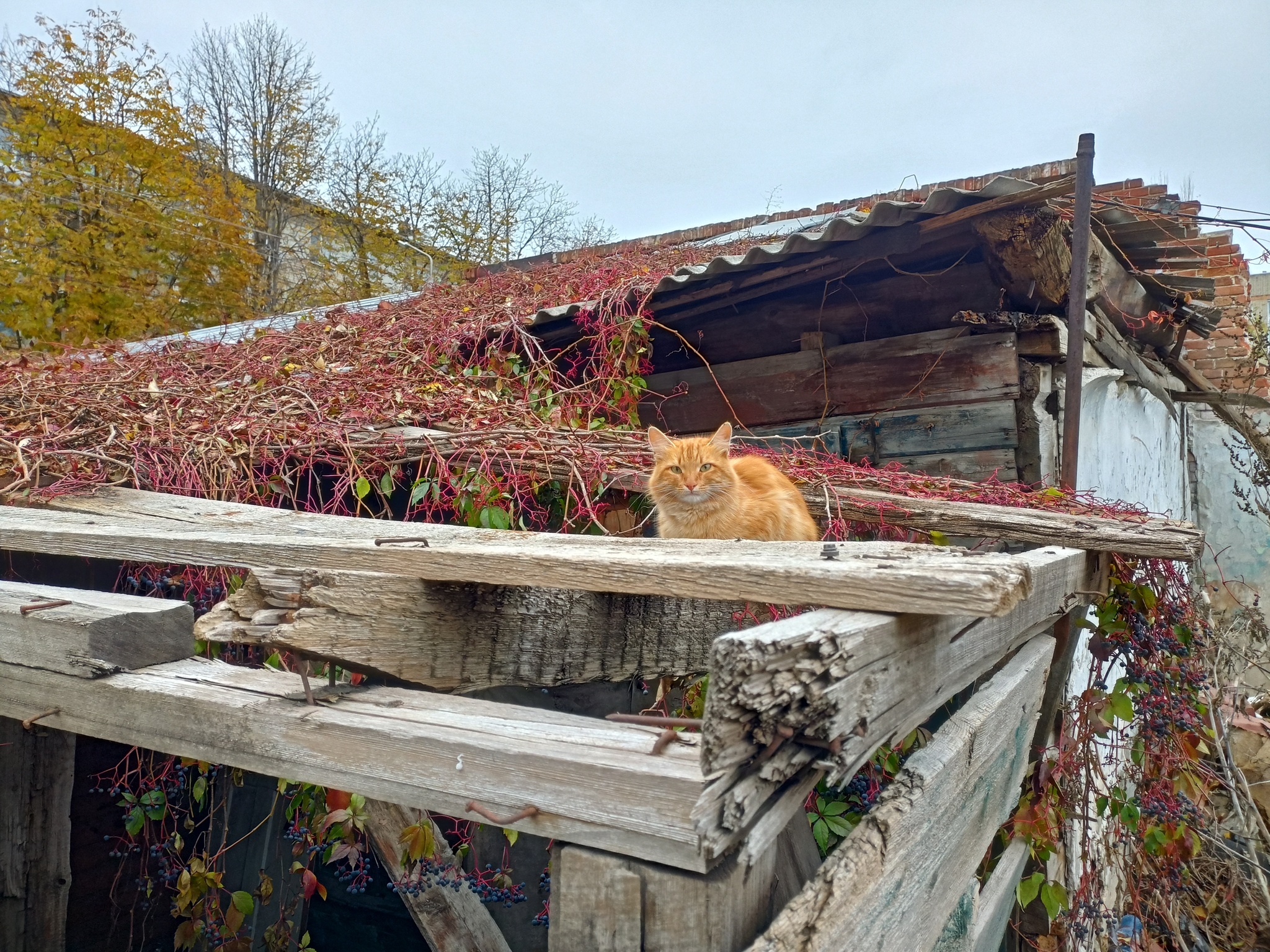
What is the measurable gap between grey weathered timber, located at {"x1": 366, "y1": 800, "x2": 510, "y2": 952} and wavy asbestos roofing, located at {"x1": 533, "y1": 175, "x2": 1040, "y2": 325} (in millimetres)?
2817

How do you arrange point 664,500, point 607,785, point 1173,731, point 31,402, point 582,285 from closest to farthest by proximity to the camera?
point 607,785
point 1173,731
point 664,500
point 31,402
point 582,285

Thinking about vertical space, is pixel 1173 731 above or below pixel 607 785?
below

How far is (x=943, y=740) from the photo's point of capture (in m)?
1.40

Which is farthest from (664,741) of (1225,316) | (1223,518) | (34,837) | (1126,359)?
(1223,518)

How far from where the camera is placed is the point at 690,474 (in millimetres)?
2922

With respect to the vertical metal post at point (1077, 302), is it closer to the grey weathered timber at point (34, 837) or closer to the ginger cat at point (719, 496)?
the ginger cat at point (719, 496)

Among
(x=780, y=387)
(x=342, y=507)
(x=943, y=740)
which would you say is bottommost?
(x=943, y=740)

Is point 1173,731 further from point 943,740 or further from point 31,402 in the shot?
point 31,402

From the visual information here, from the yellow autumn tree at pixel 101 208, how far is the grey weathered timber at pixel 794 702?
1211 centimetres

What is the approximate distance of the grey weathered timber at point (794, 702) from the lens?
79 centimetres

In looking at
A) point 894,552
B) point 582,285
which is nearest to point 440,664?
point 894,552

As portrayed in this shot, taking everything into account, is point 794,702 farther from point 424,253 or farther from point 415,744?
point 424,253

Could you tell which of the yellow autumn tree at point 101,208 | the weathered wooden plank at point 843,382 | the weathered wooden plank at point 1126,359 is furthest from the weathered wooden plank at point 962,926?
the yellow autumn tree at point 101,208

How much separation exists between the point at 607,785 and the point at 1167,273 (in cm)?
555
